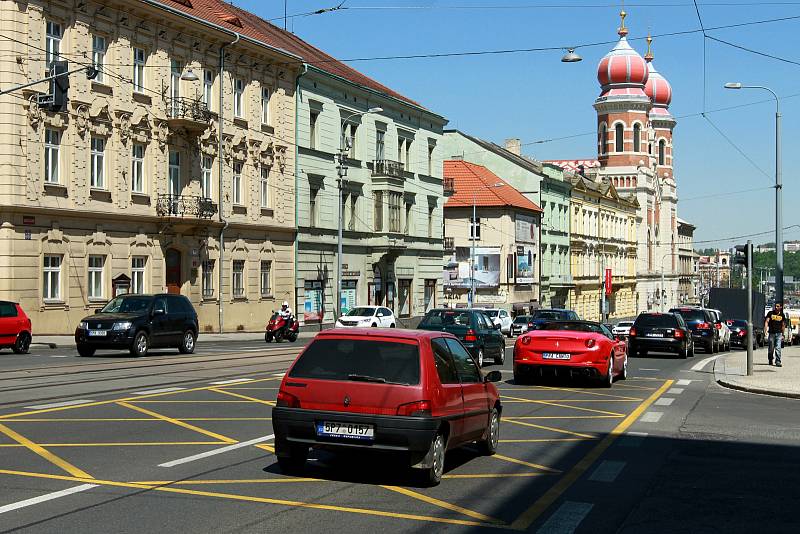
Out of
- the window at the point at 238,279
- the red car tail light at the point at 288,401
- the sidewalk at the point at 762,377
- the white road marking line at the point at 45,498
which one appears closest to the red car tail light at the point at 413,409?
the red car tail light at the point at 288,401

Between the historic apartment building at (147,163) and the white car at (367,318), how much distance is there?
6029 mm

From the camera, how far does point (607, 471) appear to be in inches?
439

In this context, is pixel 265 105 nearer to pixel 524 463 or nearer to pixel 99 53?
pixel 99 53

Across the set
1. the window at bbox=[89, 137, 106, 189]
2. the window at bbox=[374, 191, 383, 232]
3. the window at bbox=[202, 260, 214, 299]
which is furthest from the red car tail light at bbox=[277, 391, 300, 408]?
the window at bbox=[374, 191, 383, 232]

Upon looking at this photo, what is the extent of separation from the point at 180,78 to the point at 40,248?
10871mm

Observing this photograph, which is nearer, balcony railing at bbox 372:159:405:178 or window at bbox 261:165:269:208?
window at bbox 261:165:269:208

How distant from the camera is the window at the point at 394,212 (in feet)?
204

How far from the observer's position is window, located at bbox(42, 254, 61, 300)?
3772 cm

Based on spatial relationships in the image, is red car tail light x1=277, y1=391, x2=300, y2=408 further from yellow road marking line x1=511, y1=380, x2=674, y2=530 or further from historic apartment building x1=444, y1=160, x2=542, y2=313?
historic apartment building x1=444, y1=160, x2=542, y2=313

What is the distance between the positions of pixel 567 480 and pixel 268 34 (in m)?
48.3

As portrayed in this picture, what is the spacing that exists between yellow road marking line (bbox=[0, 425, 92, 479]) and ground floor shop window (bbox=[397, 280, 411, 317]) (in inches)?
2054

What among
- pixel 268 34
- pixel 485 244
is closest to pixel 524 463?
pixel 268 34

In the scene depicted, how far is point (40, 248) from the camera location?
122ft

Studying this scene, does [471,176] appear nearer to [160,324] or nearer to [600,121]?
[600,121]
